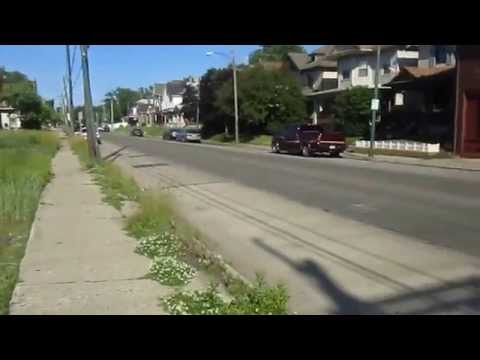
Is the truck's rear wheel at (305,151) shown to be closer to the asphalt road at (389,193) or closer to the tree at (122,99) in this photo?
the asphalt road at (389,193)

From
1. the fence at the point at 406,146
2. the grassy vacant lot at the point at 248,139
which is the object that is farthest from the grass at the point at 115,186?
the grassy vacant lot at the point at 248,139

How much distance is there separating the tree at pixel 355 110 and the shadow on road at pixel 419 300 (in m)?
34.9

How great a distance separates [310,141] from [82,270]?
25533mm

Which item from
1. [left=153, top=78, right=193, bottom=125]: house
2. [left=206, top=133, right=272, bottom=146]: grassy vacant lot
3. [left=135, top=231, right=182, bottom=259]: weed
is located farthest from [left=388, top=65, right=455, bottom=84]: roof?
[left=153, top=78, right=193, bottom=125]: house

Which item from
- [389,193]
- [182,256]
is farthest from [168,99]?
[182,256]

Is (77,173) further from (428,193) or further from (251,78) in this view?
(251,78)

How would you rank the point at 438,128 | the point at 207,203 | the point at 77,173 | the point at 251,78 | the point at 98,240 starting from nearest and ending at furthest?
the point at 98,240, the point at 207,203, the point at 77,173, the point at 438,128, the point at 251,78

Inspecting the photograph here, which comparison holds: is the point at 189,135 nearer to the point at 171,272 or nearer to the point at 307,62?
the point at 307,62

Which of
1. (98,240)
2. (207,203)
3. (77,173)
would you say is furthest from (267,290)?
(77,173)

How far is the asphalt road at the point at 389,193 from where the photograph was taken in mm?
10055
